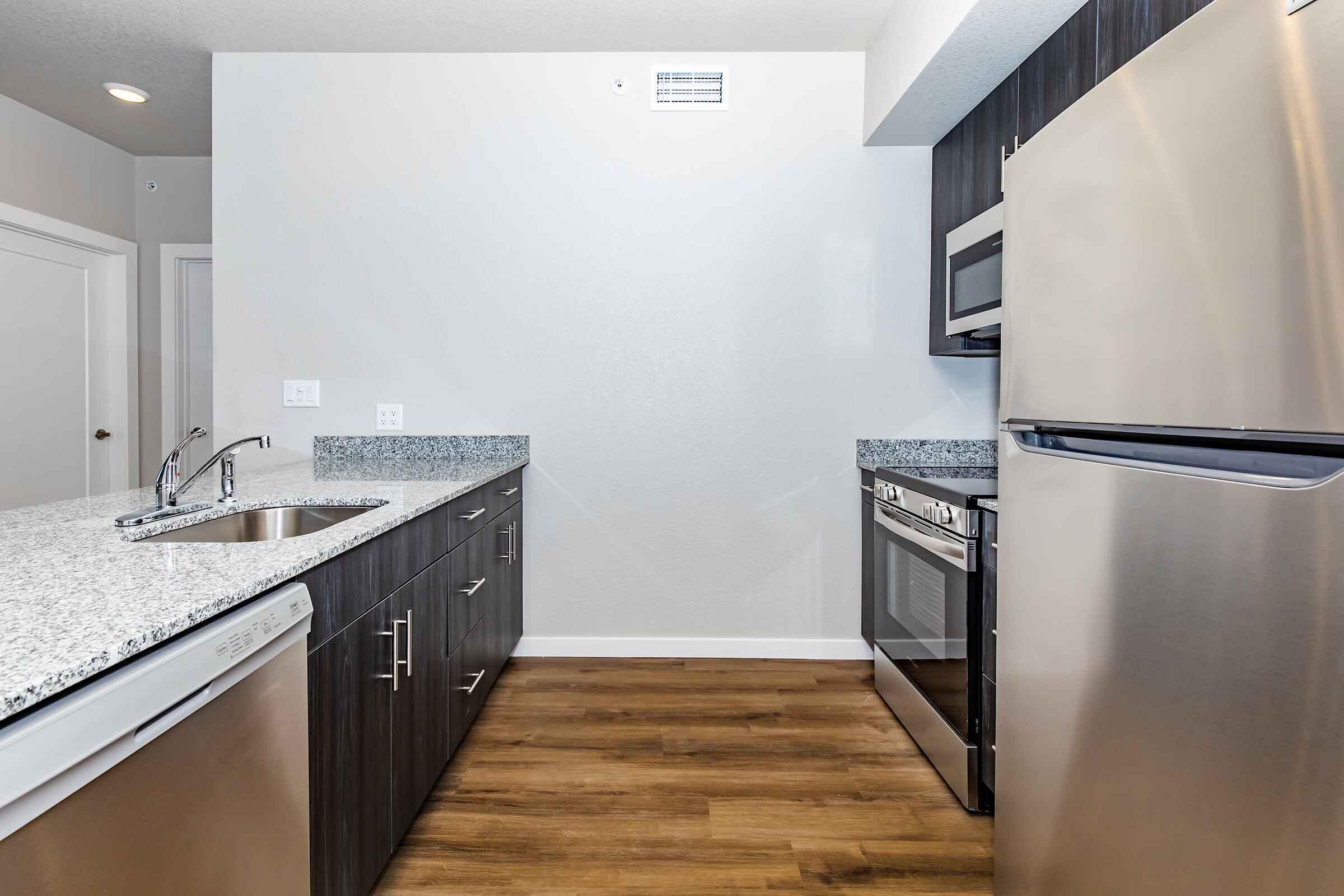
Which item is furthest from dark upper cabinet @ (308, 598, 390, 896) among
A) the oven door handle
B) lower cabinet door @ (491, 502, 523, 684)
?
the oven door handle

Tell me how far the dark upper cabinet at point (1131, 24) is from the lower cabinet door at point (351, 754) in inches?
79.6

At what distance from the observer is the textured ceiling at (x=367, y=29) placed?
2.59 m

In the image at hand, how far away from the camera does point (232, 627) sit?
0.96 m

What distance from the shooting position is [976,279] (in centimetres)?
245

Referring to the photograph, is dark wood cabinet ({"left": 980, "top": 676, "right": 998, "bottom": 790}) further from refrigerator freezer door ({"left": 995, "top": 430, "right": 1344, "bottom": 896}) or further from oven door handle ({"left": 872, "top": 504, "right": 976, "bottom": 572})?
refrigerator freezer door ({"left": 995, "top": 430, "right": 1344, "bottom": 896})

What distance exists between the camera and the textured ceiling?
8.48 feet

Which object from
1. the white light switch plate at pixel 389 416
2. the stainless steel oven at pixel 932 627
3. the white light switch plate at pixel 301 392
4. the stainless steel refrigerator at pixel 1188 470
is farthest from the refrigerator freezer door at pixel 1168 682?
the white light switch plate at pixel 301 392

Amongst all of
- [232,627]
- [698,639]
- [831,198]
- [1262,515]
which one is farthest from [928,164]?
[232,627]

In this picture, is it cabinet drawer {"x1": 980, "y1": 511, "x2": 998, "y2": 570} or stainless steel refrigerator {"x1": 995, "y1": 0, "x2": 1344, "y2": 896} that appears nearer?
stainless steel refrigerator {"x1": 995, "y1": 0, "x2": 1344, "y2": 896}

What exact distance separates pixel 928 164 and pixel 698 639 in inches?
89.3

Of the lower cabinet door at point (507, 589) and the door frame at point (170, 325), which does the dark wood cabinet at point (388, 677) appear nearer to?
the lower cabinet door at point (507, 589)

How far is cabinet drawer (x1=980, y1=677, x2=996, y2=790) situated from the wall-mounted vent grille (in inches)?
96.2

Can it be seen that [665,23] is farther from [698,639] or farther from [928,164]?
[698,639]

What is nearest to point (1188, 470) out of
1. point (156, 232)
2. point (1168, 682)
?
point (1168, 682)
